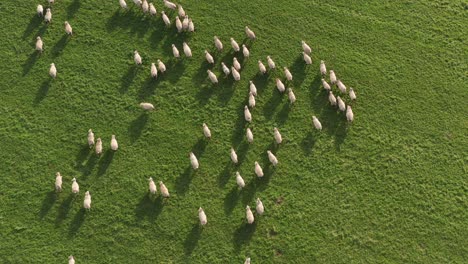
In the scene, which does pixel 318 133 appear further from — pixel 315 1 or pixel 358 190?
pixel 315 1

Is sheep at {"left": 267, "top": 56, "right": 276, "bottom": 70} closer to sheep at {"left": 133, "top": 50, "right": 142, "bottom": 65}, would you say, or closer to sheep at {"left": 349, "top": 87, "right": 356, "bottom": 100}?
sheep at {"left": 349, "top": 87, "right": 356, "bottom": 100}

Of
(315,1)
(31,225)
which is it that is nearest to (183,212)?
(31,225)

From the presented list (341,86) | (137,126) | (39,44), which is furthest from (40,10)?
(341,86)

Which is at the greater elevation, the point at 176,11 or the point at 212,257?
the point at 176,11

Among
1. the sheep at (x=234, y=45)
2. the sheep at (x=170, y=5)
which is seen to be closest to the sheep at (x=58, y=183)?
the sheep at (x=170, y=5)

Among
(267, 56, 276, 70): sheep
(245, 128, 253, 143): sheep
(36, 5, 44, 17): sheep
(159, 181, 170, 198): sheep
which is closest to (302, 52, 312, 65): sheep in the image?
(267, 56, 276, 70): sheep
